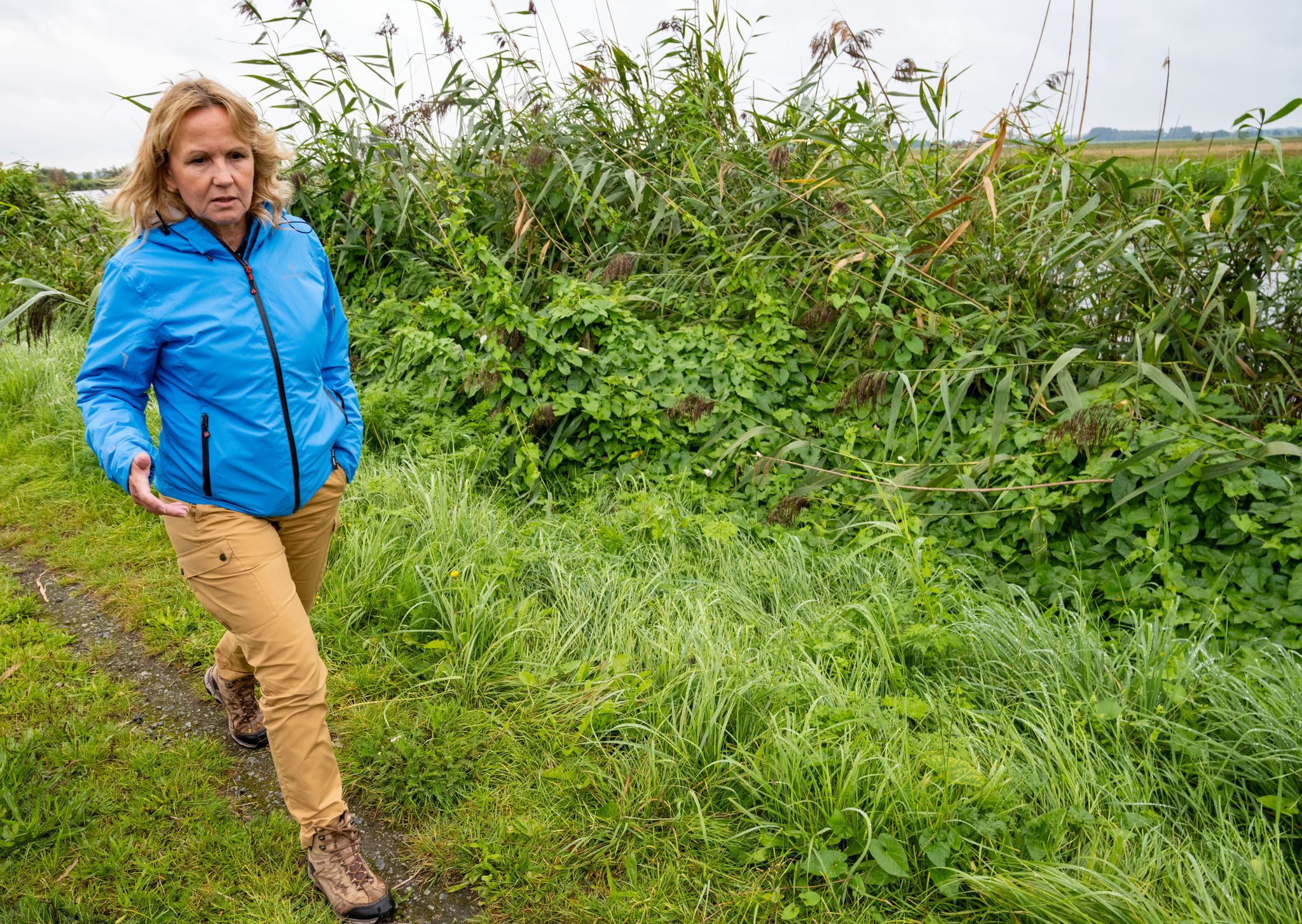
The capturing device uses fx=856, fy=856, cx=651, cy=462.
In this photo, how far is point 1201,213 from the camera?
4.04 m

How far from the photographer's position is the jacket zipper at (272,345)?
2.09m

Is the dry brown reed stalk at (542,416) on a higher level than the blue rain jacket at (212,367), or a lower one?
lower

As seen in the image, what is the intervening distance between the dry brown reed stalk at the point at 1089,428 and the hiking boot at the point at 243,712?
3.06 metres

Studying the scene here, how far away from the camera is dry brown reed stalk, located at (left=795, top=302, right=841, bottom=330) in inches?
168

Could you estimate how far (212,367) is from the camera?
2020 mm

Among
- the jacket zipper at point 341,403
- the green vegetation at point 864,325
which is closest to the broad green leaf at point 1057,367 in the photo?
the green vegetation at point 864,325

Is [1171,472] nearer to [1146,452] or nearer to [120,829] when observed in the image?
[1146,452]

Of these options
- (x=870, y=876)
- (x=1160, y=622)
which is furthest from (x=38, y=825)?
(x=1160, y=622)

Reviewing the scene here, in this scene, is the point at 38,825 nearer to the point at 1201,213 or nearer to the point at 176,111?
the point at 176,111

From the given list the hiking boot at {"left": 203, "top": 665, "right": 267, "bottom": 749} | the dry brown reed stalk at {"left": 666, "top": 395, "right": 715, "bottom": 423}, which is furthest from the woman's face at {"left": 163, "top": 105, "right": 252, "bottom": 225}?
the dry brown reed stalk at {"left": 666, "top": 395, "right": 715, "bottom": 423}

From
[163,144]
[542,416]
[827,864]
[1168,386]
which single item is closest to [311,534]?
[163,144]

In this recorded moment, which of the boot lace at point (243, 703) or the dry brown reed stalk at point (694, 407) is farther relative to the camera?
the dry brown reed stalk at point (694, 407)

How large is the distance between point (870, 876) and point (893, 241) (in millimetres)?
3048

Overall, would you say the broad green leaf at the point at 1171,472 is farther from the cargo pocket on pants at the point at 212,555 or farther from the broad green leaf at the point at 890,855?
the cargo pocket on pants at the point at 212,555
